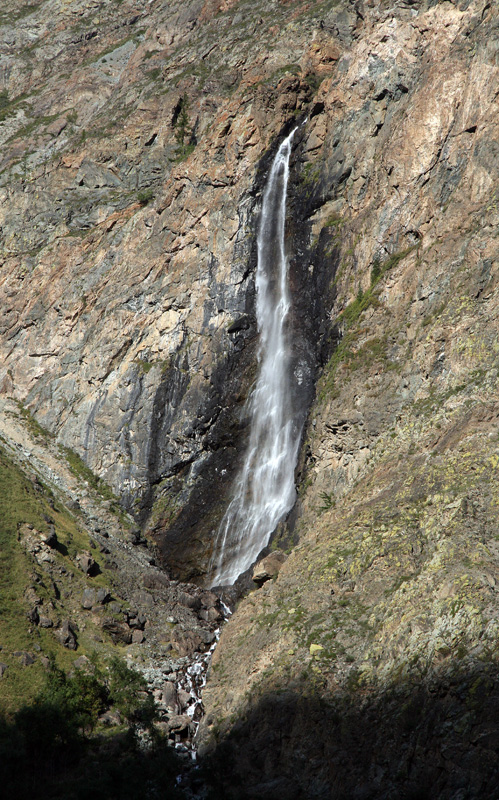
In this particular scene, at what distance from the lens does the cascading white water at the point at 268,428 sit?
36.0 metres

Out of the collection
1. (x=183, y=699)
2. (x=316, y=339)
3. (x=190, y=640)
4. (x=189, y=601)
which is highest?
(x=316, y=339)

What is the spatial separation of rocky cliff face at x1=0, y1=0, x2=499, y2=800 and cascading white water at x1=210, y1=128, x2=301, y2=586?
1.24 metres

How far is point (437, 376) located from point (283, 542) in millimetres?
10914

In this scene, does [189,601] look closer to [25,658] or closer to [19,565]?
[19,565]

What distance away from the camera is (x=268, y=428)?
39.5 meters

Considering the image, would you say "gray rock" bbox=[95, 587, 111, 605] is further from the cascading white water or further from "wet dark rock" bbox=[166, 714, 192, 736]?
"wet dark rock" bbox=[166, 714, 192, 736]

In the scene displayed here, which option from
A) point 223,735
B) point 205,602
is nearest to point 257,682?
point 223,735

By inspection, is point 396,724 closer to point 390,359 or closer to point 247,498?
point 390,359

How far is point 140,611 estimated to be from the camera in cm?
3228

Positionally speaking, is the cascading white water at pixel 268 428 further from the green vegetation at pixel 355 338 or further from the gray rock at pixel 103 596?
the gray rock at pixel 103 596

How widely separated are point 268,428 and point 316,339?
6.34 metres

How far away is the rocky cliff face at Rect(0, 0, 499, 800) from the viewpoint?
1789 cm

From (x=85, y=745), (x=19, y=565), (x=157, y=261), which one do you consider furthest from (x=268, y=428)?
(x=85, y=745)

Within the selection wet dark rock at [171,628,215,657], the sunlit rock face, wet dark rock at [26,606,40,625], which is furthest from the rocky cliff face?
wet dark rock at [26,606,40,625]
